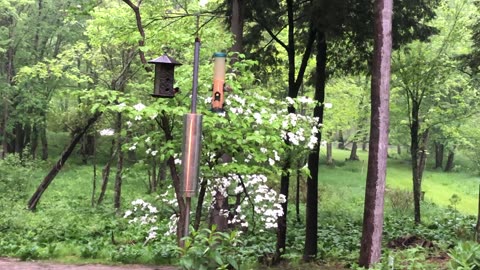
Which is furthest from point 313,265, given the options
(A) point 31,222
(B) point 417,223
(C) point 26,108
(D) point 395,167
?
→ (D) point 395,167

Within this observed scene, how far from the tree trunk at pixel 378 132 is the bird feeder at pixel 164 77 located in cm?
290

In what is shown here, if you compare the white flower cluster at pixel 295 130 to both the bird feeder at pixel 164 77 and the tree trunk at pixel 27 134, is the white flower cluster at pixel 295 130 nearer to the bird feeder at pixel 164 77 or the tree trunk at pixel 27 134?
the bird feeder at pixel 164 77

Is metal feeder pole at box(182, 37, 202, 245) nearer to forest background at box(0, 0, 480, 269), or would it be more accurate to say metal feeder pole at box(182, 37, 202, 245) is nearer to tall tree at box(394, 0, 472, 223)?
forest background at box(0, 0, 480, 269)

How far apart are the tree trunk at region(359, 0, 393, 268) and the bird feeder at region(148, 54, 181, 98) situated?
2.90 meters

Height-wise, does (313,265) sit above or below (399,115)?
below

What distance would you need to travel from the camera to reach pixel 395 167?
113ft

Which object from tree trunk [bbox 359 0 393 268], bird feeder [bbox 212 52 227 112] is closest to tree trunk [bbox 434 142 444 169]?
tree trunk [bbox 359 0 393 268]

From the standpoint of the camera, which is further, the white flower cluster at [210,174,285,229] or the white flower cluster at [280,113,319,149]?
the white flower cluster at [210,174,285,229]

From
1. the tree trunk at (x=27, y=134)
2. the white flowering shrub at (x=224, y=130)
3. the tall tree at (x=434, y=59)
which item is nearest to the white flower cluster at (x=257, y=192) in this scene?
the white flowering shrub at (x=224, y=130)

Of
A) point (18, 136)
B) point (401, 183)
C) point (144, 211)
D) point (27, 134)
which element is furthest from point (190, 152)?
point (27, 134)

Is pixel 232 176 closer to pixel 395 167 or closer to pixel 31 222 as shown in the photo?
pixel 31 222

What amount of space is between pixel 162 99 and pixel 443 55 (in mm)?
9752

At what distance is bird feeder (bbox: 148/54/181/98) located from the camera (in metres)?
5.69

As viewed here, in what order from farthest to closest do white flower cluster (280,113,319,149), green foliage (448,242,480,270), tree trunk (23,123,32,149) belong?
tree trunk (23,123,32,149) < white flower cluster (280,113,319,149) < green foliage (448,242,480,270)
